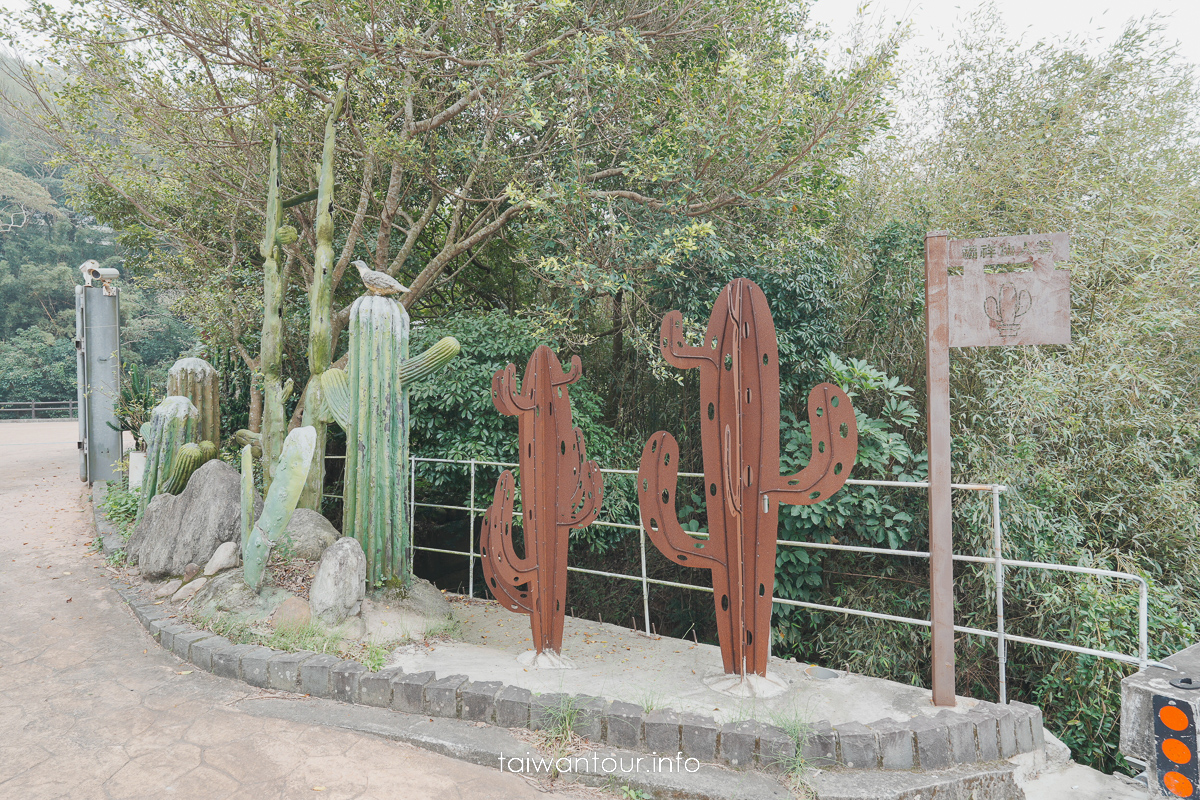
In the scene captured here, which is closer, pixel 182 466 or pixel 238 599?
pixel 238 599

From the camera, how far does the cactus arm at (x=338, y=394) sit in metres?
4.46

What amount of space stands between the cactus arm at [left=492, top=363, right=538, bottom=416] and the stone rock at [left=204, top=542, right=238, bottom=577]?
2384 millimetres

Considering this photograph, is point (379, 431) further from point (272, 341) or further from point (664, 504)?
point (664, 504)

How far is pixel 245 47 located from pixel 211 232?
8.03 feet

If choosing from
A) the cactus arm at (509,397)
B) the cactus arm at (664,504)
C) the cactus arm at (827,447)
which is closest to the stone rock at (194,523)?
the cactus arm at (509,397)

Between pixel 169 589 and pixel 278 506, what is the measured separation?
1.32 m

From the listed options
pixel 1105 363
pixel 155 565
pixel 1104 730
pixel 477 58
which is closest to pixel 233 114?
pixel 477 58

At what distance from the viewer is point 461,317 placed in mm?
6438

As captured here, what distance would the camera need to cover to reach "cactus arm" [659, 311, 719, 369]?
317 centimetres

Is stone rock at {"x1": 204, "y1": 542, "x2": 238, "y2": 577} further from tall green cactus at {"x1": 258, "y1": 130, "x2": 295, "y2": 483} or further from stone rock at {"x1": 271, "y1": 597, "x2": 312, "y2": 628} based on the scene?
stone rock at {"x1": 271, "y1": 597, "x2": 312, "y2": 628}

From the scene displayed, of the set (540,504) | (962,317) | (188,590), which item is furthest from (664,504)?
(188,590)

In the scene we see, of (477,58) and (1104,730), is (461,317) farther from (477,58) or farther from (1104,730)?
(1104,730)

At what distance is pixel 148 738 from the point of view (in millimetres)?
2838

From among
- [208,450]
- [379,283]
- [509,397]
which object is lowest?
[208,450]
